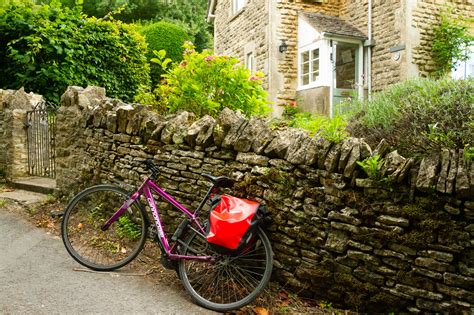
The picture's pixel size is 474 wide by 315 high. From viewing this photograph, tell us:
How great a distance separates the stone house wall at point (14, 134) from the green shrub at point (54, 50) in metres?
0.98

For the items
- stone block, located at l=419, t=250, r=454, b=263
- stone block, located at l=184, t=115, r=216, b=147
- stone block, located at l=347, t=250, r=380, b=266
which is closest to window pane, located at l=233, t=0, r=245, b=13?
stone block, located at l=184, t=115, r=216, b=147

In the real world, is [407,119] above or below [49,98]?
below

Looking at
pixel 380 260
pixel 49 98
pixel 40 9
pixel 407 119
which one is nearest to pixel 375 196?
pixel 380 260

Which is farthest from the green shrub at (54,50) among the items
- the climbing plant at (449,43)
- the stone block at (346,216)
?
the climbing plant at (449,43)

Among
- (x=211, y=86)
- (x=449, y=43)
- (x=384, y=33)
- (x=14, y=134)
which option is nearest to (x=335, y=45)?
(x=384, y=33)

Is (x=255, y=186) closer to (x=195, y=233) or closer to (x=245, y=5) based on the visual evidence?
(x=195, y=233)

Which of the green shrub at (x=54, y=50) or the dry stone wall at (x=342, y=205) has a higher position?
the green shrub at (x=54, y=50)

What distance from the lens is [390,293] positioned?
10.0 feet

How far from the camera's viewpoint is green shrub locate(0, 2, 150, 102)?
26.4 ft

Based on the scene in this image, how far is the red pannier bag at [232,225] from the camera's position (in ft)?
10.7

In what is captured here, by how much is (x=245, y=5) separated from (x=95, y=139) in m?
10.1

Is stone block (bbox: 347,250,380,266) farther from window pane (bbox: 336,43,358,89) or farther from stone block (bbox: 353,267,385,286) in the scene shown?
window pane (bbox: 336,43,358,89)

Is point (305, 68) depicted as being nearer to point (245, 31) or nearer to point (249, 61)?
point (249, 61)

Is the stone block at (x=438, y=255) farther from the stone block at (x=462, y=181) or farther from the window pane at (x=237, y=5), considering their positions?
the window pane at (x=237, y=5)
